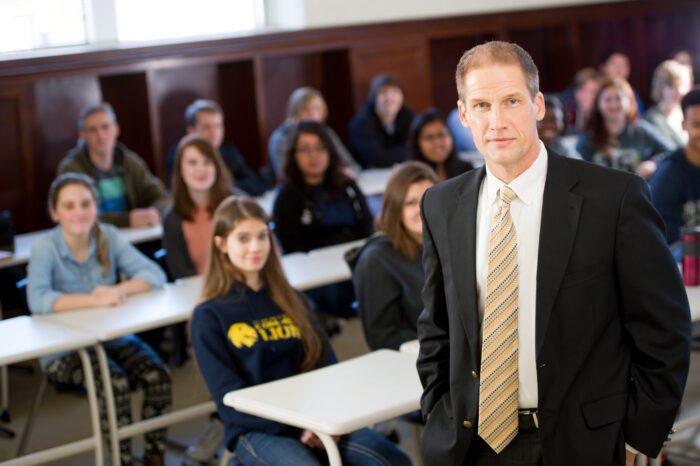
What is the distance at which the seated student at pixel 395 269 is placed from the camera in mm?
3256

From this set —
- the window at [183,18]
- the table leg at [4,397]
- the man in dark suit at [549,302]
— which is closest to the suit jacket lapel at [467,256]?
the man in dark suit at [549,302]

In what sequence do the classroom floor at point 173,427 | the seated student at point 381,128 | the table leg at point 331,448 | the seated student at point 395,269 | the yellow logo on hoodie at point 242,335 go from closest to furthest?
the table leg at point 331,448
the yellow logo on hoodie at point 242,335
the seated student at point 395,269
the classroom floor at point 173,427
the seated student at point 381,128

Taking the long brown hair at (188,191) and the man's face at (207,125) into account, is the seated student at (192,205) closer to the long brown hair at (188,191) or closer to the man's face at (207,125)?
the long brown hair at (188,191)

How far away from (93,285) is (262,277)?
42.4 inches

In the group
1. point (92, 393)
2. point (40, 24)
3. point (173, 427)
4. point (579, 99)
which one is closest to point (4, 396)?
point (173, 427)

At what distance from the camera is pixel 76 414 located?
461cm

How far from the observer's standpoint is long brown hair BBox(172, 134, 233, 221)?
15.1 ft

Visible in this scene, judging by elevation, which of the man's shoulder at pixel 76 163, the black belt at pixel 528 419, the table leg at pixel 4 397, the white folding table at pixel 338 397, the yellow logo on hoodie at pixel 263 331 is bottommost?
the table leg at pixel 4 397

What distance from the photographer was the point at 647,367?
1736 mm

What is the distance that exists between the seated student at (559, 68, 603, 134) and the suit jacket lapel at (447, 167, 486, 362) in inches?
243

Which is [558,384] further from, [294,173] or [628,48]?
[628,48]

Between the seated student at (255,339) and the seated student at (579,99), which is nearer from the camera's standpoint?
the seated student at (255,339)

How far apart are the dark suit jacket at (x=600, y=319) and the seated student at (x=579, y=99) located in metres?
6.25

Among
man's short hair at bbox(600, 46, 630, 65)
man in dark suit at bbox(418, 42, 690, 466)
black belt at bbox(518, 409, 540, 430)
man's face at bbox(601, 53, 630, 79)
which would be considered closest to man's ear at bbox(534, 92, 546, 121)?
man in dark suit at bbox(418, 42, 690, 466)
